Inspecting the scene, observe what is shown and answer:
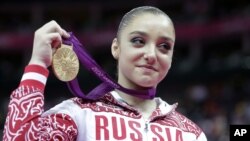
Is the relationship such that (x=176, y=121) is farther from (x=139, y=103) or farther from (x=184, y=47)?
(x=184, y=47)

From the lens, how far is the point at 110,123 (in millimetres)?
1930

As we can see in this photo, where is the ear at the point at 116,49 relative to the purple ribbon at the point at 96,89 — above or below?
above

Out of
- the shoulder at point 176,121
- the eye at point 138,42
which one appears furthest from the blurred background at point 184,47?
the eye at point 138,42

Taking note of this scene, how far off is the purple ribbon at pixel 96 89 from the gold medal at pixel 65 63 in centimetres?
5

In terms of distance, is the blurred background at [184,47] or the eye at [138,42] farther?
the blurred background at [184,47]

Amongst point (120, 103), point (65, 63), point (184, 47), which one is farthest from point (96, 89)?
point (184, 47)

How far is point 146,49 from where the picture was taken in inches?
77.3

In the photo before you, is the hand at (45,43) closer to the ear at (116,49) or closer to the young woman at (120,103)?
the young woman at (120,103)

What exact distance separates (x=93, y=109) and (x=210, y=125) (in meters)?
6.53

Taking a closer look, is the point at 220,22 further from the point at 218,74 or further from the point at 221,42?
the point at 218,74

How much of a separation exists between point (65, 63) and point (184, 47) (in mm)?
12877

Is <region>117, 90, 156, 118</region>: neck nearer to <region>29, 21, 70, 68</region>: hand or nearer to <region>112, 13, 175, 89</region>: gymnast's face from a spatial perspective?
<region>112, 13, 175, 89</region>: gymnast's face

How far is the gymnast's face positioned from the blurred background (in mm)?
6159

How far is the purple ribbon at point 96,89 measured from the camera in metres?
1.93
